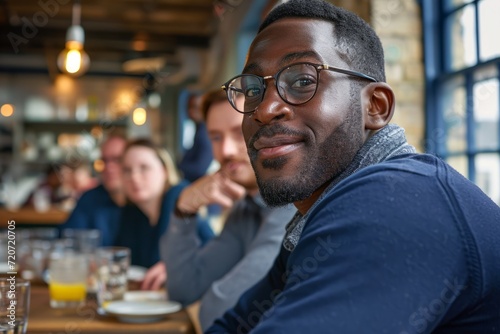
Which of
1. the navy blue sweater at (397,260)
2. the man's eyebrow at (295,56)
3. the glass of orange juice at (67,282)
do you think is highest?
the man's eyebrow at (295,56)

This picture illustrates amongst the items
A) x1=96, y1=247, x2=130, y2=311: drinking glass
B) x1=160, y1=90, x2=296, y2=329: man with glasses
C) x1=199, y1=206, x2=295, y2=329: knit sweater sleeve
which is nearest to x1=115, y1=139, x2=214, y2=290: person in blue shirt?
x1=160, y1=90, x2=296, y2=329: man with glasses

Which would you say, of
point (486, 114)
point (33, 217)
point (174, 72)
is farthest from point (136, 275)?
point (174, 72)

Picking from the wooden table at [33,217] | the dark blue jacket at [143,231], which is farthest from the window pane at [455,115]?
the wooden table at [33,217]

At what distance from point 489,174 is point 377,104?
159 centimetres

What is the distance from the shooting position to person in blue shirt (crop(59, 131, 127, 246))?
3436mm

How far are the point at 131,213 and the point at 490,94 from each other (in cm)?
196

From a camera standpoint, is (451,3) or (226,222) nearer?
(226,222)

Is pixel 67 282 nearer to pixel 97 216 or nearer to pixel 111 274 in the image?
pixel 111 274

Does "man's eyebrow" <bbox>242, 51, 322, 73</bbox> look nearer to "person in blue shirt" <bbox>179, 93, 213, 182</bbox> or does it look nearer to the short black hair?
the short black hair

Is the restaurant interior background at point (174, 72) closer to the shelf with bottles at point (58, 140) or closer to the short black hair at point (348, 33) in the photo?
the shelf with bottles at point (58, 140)

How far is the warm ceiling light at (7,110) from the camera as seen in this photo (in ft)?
29.4

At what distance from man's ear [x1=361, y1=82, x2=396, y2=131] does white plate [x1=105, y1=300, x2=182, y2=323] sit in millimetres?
972

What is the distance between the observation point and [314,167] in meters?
0.89

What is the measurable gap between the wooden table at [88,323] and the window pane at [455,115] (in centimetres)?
149
